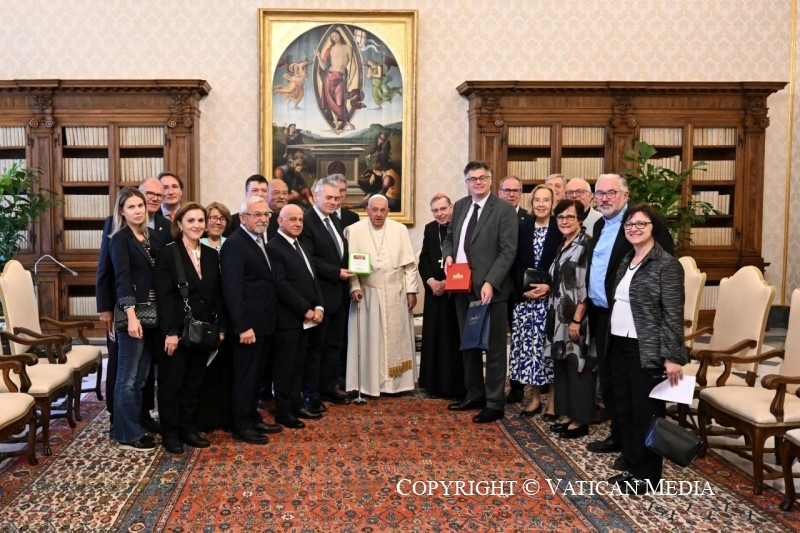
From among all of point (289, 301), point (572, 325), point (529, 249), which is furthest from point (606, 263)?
point (289, 301)

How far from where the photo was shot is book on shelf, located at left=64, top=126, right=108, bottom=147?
8.05 m

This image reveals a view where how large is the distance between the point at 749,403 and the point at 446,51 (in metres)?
6.05

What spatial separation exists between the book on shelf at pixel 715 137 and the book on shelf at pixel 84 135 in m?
7.03

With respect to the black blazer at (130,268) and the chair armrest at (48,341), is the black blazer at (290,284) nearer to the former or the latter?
the black blazer at (130,268)

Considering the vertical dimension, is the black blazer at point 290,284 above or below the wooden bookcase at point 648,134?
below

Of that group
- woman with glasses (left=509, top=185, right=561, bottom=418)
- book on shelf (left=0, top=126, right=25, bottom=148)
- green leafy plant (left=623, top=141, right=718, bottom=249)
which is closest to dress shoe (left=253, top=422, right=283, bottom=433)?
woman with glasses (left=509, top=185, right=561, bottom=418)

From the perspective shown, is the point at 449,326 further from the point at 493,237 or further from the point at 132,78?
the point at 132,78

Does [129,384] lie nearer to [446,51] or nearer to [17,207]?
[17,207]

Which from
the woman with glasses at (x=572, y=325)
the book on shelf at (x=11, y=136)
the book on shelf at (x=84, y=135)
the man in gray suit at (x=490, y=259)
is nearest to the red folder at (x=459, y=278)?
the man in gray suit at (x=490, y=259)

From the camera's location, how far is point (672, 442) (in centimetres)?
325

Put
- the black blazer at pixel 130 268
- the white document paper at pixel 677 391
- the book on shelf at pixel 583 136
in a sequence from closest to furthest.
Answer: the white document paper at pixel 677 391
the black blazer at pixel 130 268
the book on shelf at pixel 583 136

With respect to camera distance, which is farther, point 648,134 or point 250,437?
point 648,134

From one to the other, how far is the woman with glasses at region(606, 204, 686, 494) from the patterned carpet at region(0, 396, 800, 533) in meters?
0.22

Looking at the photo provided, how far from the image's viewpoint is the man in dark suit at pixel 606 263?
3.91 meters
